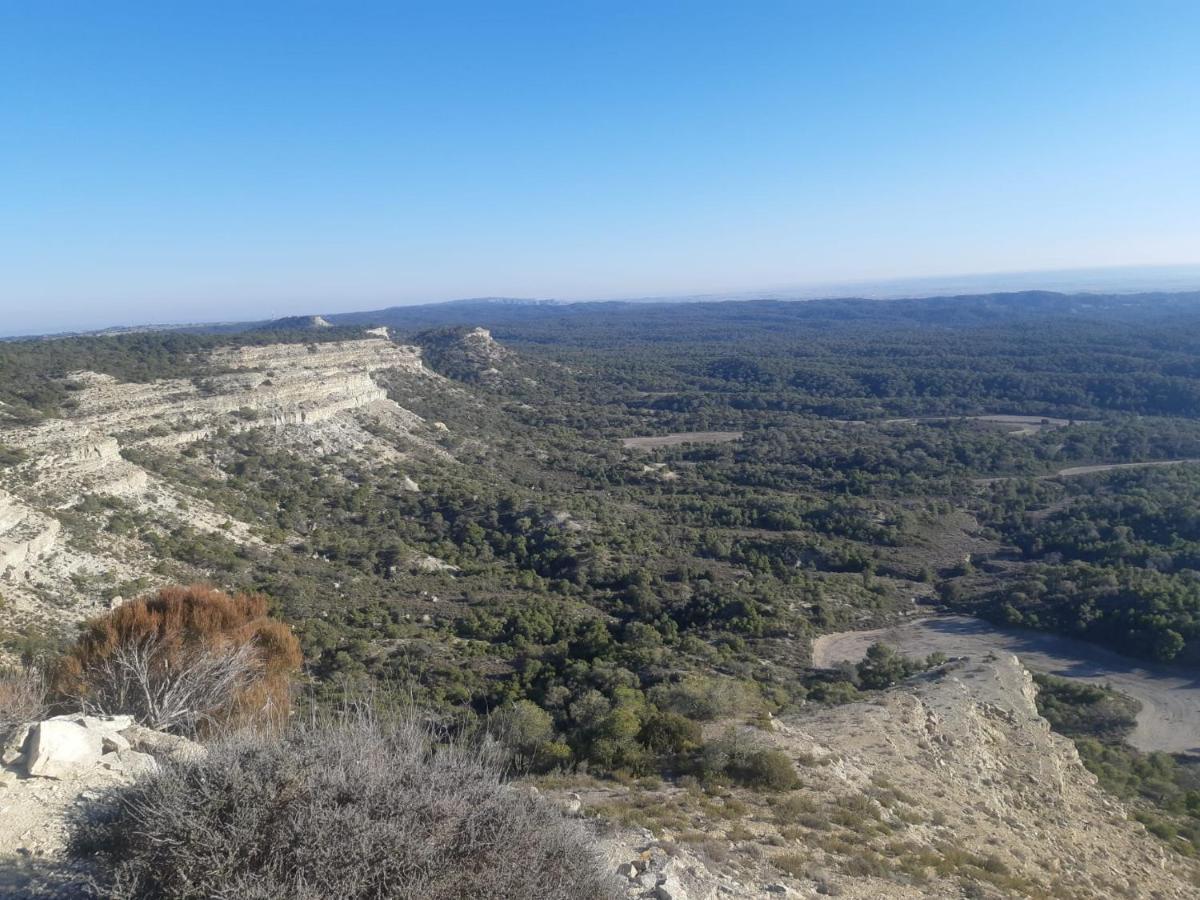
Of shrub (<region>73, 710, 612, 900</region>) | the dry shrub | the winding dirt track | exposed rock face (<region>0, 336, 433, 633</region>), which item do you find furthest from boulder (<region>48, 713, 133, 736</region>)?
the winding dirt track

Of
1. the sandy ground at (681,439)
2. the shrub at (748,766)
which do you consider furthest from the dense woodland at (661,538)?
the sandy ground at (681,439)

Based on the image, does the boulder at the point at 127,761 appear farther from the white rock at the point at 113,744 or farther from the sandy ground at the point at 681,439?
the sandy ground at the point at 681,439

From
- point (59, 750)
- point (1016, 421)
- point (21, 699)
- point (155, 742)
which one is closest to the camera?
point (59, 750)

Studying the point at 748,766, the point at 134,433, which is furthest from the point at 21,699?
the point at 134,433

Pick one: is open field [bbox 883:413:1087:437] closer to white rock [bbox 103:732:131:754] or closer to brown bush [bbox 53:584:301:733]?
brown bush [bbox 53:584:301:733]

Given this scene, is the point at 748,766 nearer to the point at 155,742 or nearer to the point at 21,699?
the point at 155,742
